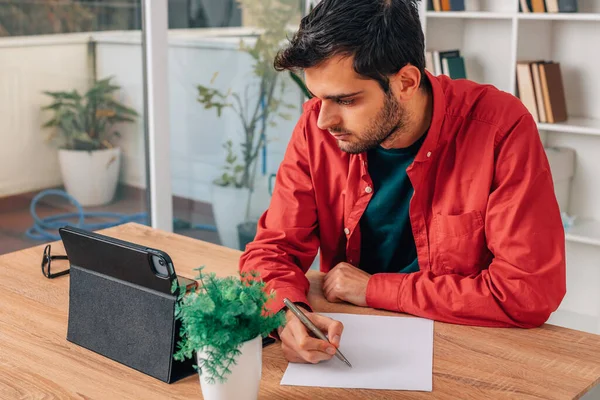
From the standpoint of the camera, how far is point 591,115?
328 cm

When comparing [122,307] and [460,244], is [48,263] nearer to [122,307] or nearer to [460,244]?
[122,307]

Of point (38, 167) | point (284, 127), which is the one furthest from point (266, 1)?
point (38, 167)

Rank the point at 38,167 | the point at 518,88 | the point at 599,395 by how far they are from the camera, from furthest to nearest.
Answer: the point at 518,88
the point at 38,167
the point at 599,395

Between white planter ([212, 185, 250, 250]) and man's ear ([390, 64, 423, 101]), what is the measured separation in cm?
207

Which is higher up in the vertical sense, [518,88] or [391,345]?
[518,88]

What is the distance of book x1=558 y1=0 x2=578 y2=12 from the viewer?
9.89 feet

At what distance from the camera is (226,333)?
109cm

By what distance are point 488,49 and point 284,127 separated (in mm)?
1029

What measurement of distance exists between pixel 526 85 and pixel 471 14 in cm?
38

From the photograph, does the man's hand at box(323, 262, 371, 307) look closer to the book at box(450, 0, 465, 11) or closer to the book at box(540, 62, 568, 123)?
the book at box(540, 62, 568, 123)

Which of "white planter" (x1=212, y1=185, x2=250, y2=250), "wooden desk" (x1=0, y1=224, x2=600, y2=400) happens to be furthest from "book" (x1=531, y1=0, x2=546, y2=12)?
"wooden desk" (x1=0, y1=224, x2=600, y2=400)

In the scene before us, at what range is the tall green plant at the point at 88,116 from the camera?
9.61 ft

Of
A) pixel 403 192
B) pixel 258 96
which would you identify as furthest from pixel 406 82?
pixel 258 96

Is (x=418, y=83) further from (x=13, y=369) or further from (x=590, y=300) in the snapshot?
(x=590, y=300)
